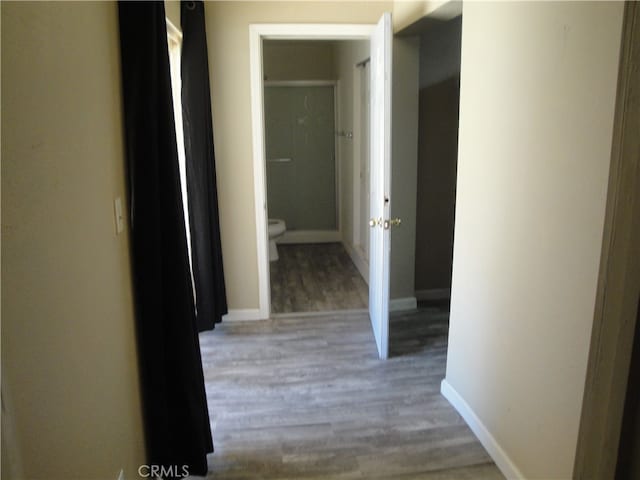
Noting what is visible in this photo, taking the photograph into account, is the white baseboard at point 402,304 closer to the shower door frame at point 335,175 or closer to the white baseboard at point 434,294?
the white baseboard at point 434,294

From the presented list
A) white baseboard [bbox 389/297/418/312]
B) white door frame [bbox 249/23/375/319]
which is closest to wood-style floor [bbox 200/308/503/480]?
white baseboard [bbox 389/297/418/312]

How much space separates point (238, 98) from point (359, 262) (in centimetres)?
216

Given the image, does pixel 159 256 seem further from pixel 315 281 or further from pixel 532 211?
pixel 315 281

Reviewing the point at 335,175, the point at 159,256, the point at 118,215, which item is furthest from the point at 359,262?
the point at 118,215

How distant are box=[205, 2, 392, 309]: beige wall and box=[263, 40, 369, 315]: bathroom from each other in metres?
1.40

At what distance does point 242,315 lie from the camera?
148 inches

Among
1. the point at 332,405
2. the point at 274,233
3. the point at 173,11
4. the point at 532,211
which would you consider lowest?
the point at 332,405

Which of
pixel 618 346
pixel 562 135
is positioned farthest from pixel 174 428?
pixel 562 135

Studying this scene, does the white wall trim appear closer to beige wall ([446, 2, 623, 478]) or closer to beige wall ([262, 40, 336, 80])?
beige wall ([446, 2, 623, 478])

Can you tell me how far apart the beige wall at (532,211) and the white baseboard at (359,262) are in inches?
84.2

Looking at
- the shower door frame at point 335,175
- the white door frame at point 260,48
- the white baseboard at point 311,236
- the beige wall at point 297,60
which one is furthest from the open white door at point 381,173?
the white baseboard at point 311,236

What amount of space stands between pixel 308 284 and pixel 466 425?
2.38 m

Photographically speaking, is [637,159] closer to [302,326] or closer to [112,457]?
[112,457]

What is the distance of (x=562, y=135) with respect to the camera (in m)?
1.65
